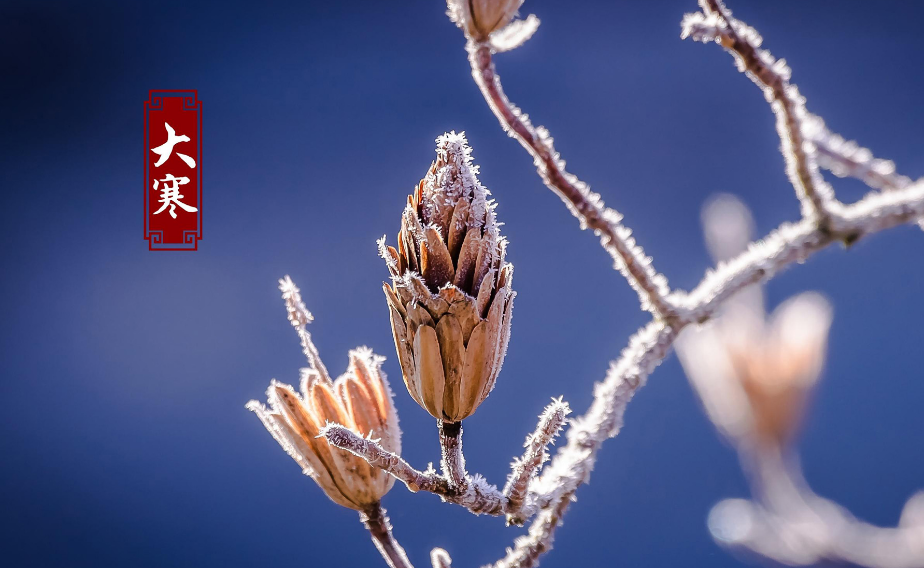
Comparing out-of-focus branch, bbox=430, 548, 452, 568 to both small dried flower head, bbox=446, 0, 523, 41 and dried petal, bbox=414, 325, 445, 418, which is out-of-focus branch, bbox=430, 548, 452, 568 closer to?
dried petal, bbox=414, 325, 445, 418

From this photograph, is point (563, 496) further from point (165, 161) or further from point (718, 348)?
point (165, 161)

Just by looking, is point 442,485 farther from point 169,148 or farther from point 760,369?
point 169,148

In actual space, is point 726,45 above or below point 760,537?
above

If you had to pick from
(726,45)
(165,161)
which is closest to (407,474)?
(726,45)

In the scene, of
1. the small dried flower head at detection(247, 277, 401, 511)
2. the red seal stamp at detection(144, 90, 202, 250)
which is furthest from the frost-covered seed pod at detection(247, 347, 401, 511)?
the red seal stamp at detection(144, 90, 202, 250)

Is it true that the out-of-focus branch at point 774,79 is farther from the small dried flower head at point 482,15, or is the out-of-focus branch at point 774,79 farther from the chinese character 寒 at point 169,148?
the chinese character 寒 at point 169,148

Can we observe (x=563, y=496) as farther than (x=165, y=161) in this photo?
No

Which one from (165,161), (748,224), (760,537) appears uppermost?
(165,161)

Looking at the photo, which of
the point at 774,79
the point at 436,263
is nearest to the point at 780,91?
the point at 774,79
